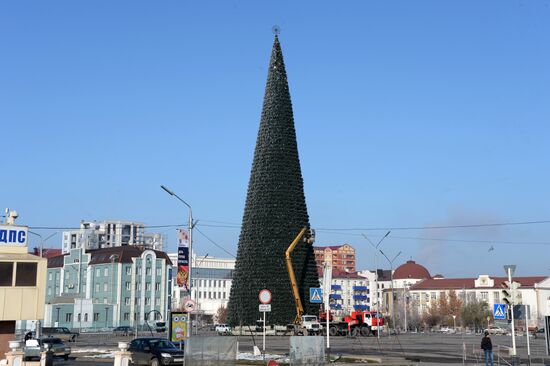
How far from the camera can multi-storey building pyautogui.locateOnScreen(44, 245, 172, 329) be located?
112 meters

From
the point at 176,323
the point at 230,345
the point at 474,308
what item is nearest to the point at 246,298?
the point at 176,323

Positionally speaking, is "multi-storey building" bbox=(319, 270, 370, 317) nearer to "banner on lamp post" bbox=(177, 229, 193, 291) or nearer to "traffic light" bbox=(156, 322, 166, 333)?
"traffic light" bbox=(156, 322, 166, 333)

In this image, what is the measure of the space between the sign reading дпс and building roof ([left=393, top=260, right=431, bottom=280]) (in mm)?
173060

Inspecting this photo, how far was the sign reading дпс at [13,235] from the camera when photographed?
27.3 metres

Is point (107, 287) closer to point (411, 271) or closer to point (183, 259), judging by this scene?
point (183, 259)

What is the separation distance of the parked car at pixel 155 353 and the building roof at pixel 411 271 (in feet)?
552

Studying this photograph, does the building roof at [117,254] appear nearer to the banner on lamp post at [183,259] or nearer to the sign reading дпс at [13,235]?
the banner on lamp post at [183,259]

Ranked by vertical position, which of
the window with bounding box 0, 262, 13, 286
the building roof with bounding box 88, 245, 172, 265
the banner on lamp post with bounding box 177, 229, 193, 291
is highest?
the building roof with bounding box 88, 245, 172, 265

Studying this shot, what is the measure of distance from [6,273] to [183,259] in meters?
12.2

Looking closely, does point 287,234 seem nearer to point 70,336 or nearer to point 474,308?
point 70,336

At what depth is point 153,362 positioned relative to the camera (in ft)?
97.0

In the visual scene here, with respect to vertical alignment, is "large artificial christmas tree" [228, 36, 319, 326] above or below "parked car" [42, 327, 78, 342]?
above

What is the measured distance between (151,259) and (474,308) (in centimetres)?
6513

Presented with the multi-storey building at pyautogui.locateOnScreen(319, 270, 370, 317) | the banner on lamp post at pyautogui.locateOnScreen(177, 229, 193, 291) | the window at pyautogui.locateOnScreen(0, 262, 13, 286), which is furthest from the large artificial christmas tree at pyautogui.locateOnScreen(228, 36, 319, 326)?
the multi-storey building at pyautogui.locateOnScreen(319, 270, 370, 317)
